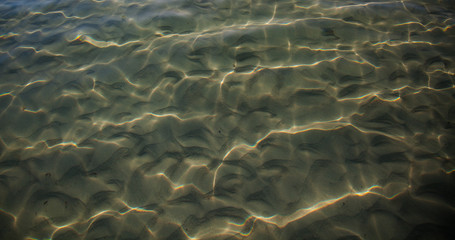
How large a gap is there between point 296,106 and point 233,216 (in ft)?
5.10

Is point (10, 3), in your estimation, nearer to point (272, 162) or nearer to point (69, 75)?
point (69, 75)

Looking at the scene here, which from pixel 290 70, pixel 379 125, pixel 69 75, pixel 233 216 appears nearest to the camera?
pixel 233 216

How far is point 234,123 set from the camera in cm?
288

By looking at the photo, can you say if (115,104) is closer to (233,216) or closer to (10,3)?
(233,216)

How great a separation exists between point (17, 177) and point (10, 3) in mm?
5025

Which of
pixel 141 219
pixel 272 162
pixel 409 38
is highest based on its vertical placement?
pixel 409 38

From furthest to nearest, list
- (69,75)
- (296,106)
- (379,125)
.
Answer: (69,75), (296,106), (379,125)

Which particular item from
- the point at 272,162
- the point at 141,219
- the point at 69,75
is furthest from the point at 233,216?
the point at 69,75

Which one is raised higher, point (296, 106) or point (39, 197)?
point (296, 106)

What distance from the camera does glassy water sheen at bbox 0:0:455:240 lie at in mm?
2240

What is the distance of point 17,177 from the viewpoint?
2.58 metres

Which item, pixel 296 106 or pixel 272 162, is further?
pixel 296 106

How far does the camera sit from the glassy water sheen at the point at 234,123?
7.35 ft

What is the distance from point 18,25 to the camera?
4641mm
